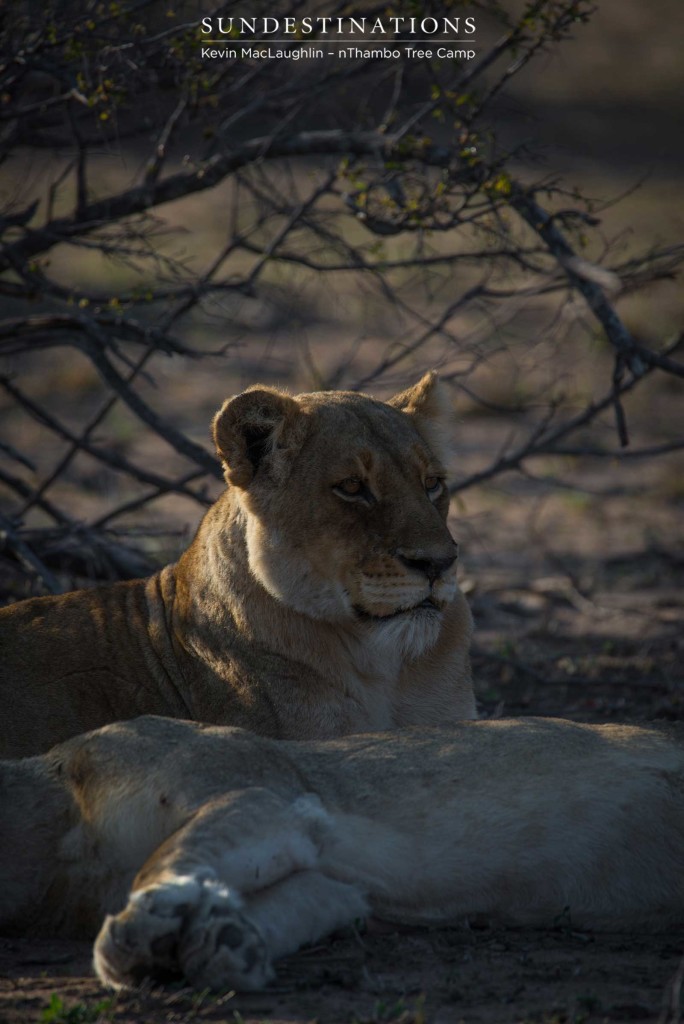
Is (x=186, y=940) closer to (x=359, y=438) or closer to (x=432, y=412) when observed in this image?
(x=359, y=438)

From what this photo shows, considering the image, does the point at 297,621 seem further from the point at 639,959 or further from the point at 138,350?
the point at 138,350

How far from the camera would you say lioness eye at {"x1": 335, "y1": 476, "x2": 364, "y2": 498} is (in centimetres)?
426

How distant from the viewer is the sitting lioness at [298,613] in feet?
13.7

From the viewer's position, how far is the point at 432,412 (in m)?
4.73

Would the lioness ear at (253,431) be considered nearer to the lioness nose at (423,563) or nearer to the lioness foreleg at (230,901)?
the lioness nose at (423,563)

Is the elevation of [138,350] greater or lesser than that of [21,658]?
greater

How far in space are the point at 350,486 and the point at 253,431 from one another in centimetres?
36

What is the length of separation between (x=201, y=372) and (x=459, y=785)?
9.64 metres

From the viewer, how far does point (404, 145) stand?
5277 mm

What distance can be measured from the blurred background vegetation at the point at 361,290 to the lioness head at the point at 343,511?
92 cm

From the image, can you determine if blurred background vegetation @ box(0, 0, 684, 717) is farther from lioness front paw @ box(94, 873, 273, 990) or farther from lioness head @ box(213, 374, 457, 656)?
lioness front paw @ box(94, 873, 273, 990)

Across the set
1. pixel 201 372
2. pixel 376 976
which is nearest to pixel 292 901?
pixel 376 976

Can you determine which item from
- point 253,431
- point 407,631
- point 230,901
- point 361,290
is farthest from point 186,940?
point 361,290

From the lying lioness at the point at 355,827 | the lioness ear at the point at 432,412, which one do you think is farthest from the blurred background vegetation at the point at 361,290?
the lying lioness at the point at 355,827
